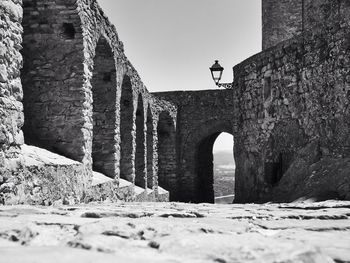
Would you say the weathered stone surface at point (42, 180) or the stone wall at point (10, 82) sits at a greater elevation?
the stone wall at point (10, 82)

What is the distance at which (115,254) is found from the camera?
5.51 ft

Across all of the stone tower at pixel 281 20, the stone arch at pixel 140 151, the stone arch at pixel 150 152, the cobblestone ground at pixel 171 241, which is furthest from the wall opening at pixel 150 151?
the cobblestone ground at pixel 171 241

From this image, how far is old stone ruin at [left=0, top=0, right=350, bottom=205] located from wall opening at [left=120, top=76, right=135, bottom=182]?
793 millimetres

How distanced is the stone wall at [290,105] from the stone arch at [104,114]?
2.29m

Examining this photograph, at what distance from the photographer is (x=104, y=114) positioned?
25.9ft

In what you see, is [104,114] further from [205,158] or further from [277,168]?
[205,158]

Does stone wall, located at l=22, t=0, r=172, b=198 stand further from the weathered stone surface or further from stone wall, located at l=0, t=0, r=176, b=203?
the weathered stone surface

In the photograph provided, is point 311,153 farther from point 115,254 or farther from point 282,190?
point 115,254

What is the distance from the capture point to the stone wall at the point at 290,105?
4.96 m

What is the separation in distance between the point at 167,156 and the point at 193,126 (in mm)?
1512

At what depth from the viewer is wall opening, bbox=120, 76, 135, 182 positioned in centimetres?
970

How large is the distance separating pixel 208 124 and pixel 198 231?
44.9ft

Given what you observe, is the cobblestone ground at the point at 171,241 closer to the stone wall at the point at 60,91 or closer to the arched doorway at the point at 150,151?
the stone wall at the point at 60,91

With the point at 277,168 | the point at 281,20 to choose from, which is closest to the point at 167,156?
the point at 281,20
